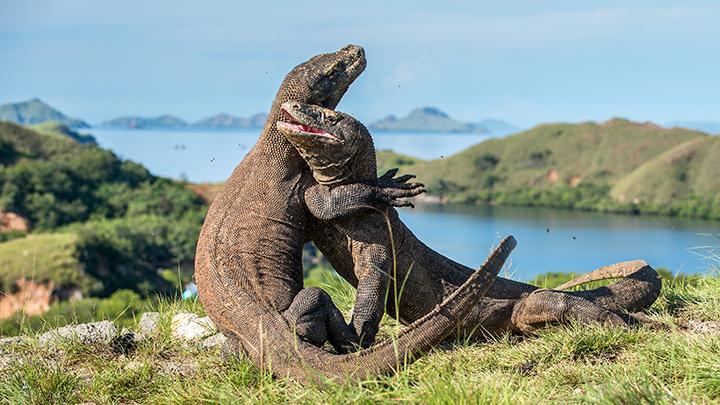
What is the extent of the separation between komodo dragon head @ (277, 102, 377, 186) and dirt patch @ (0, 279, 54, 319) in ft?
10.0

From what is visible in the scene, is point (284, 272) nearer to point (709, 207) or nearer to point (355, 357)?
point (355, 357)

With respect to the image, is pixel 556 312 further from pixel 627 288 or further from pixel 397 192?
pixel 397 192

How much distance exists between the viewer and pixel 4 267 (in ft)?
264

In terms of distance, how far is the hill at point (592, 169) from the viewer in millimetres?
150875

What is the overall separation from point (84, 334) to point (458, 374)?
161 inches

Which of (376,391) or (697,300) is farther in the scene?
(697,300)

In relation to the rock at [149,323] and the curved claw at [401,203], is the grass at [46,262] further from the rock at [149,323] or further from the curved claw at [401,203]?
the curved claw at [401,203]

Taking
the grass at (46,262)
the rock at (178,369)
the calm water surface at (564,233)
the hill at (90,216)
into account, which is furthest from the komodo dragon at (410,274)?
the grass at (46,262)

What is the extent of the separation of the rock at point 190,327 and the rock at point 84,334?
0.64 meters

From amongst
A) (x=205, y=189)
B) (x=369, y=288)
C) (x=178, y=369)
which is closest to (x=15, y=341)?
(x=178, y=369)

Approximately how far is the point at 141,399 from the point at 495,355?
2.90m

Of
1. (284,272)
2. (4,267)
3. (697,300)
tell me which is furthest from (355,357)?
(4,267)

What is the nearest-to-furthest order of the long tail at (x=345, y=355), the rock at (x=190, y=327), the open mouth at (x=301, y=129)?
the long tail at (x=345, y=355) → the open mouth at (x=301, y=129) → the rock at (x=190, y=327)

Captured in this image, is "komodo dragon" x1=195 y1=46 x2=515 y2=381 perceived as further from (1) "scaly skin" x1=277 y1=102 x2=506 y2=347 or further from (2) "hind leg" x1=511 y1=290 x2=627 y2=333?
(2) "hind leg" x1=511 y1=290 x2=627 y2=333
